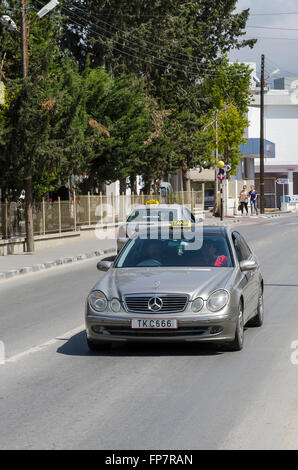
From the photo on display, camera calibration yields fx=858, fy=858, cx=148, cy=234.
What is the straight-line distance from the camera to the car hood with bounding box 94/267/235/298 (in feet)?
30.5

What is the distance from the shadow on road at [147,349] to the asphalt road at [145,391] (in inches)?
0.5

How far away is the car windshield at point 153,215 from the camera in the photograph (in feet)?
80.2

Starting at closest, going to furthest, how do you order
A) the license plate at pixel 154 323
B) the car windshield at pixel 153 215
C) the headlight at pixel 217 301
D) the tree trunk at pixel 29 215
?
the license plate at pixel 154 323 < the headlight at pixel 217 301 < the car windshield at pixel 153 215 < the tree trunk at pixel 29 215

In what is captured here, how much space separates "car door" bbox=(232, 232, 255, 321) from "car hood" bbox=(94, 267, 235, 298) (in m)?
0.35

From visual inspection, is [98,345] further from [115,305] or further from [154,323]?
[154,323]

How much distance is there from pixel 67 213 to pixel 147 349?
23011 mm

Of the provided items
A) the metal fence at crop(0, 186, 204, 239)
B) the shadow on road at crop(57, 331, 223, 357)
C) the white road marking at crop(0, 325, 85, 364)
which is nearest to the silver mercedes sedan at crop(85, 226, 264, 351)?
the shadow on road at crop(57, 331, 223, 357)

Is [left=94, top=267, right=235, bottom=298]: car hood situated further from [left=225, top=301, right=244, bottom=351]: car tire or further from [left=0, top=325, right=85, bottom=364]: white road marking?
[left=0, top=325, right=85, bottom=364]: white road marking

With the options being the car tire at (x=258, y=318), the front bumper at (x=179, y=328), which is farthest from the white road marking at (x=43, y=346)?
the car tire at (x=258, y=318)

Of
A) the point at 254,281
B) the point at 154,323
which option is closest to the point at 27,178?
the point at 254,281

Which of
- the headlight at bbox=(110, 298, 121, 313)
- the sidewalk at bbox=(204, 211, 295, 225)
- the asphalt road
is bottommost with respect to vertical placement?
the sidewalk at bbox=(204, 211, 295, 225)

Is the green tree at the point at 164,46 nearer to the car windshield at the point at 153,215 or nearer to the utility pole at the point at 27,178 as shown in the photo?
the utility pole at the point at 27,178

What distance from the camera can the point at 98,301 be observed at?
9.46 metres
